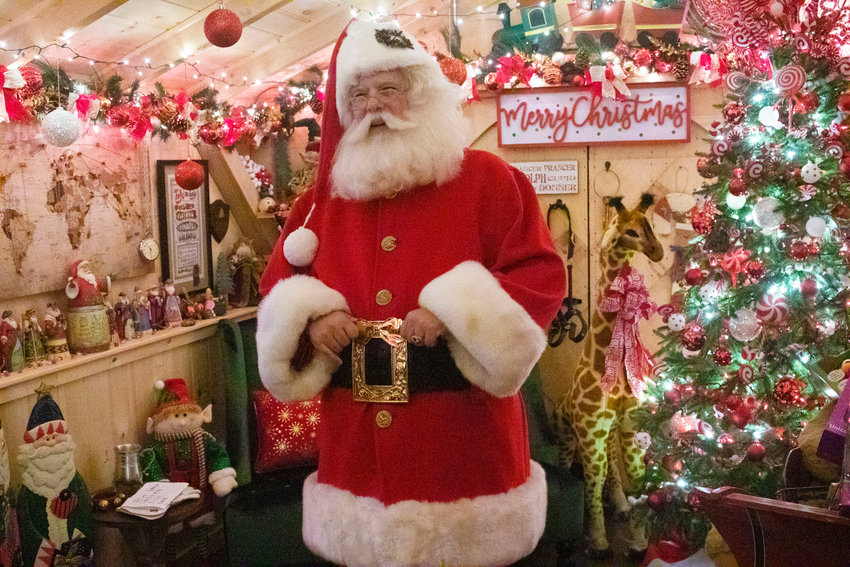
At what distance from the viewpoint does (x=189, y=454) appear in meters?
3.01

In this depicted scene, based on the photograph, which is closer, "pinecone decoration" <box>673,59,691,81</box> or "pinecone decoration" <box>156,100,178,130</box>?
"pinecone decoration" <box>156,100,178,130</box>

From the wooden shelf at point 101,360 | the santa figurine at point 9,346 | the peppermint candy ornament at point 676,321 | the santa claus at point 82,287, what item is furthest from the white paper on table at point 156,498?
the peppermint candy ornament at point 676,321

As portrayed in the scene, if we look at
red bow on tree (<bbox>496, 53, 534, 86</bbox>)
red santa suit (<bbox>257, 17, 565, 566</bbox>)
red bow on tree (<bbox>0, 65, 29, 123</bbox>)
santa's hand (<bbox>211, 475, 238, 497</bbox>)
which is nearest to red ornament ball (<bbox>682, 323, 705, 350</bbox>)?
red santa suit (<bbox>257, 17, 565, 566</bbox>)

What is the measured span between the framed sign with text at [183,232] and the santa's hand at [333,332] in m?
1.92

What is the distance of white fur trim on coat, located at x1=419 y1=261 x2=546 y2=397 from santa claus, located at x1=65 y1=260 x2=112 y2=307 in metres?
1.66

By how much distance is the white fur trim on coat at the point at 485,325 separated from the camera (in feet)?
5.38

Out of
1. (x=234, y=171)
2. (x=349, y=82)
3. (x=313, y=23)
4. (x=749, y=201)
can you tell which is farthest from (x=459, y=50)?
(x=349, y=82)

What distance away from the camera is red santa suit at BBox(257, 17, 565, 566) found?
168 centimetres

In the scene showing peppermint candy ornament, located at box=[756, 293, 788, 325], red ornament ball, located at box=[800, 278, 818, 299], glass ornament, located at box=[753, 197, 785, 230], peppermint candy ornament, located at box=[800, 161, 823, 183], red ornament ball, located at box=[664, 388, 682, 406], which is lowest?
red ornament ball, located at box=[664, 388, 682, 406]

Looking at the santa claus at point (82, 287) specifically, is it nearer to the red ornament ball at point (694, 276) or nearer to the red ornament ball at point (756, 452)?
the red ornament ball at point (694, 276)

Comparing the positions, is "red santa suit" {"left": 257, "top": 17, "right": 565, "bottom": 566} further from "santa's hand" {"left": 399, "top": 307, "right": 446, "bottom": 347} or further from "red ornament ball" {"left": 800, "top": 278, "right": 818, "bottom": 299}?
"red ornament ball" {"left": 800, "top": 278, "right": 818, "bottom": 299}

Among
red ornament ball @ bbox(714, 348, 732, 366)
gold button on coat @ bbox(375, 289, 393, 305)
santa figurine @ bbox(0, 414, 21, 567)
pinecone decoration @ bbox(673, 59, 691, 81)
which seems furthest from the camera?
pinecone decoration @ bbox(673, 59, 691, 81)

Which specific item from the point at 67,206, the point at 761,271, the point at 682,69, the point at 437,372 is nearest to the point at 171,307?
the point at 67,206

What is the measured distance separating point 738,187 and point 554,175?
1.40m
